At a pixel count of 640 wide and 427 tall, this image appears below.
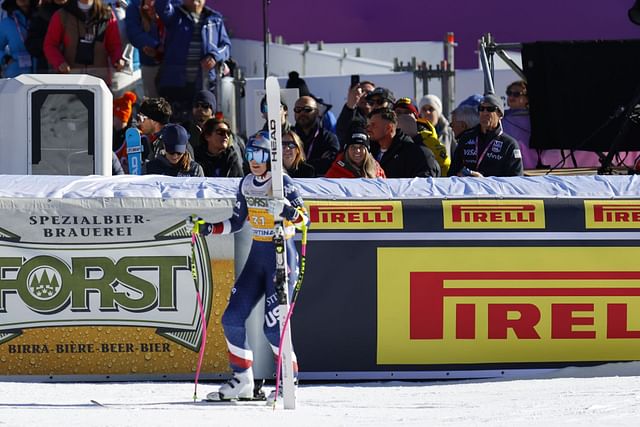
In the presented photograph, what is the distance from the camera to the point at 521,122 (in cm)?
1191

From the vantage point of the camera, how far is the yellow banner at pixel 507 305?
27.9ft

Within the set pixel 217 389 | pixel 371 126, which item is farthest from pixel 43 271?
pixel 371 126

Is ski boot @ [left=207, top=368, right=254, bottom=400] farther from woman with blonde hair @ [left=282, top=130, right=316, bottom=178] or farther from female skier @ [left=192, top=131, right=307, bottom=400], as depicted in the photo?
woman with blonde hair @ [left=282, top=130, right=316, bottom=178]

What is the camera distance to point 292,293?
782cm

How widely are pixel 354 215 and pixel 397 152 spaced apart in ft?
5.05

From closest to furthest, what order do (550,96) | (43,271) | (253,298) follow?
(253,298) → (43,271) → (550,96)

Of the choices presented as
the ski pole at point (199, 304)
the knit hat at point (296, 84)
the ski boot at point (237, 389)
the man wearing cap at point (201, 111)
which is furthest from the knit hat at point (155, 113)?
the ski boot at point (237, 389)

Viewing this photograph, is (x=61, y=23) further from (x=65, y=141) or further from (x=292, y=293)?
(x=292, y=293)

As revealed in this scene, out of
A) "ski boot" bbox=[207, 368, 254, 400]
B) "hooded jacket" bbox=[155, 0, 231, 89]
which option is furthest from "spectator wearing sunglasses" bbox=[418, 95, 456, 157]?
"ski boot" bbox=[207, 368, 254, 400]

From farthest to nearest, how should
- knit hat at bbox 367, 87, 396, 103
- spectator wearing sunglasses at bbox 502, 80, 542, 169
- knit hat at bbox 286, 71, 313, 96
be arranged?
knit hat at bbox 286, 71, 313, 96
spectator wearing sunglasses at bbox 502, 80, 542, 169
knit hat at bbox 367, 87, 396, 103

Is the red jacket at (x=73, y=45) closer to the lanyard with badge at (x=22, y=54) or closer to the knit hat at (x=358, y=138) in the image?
the lanyard with badge at (x=22, y=54)

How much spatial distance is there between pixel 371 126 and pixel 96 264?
102 inches

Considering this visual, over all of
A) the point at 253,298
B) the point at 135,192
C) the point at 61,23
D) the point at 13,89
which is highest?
the point at 61,23

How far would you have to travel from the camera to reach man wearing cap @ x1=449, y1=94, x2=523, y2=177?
9742 millimetres
